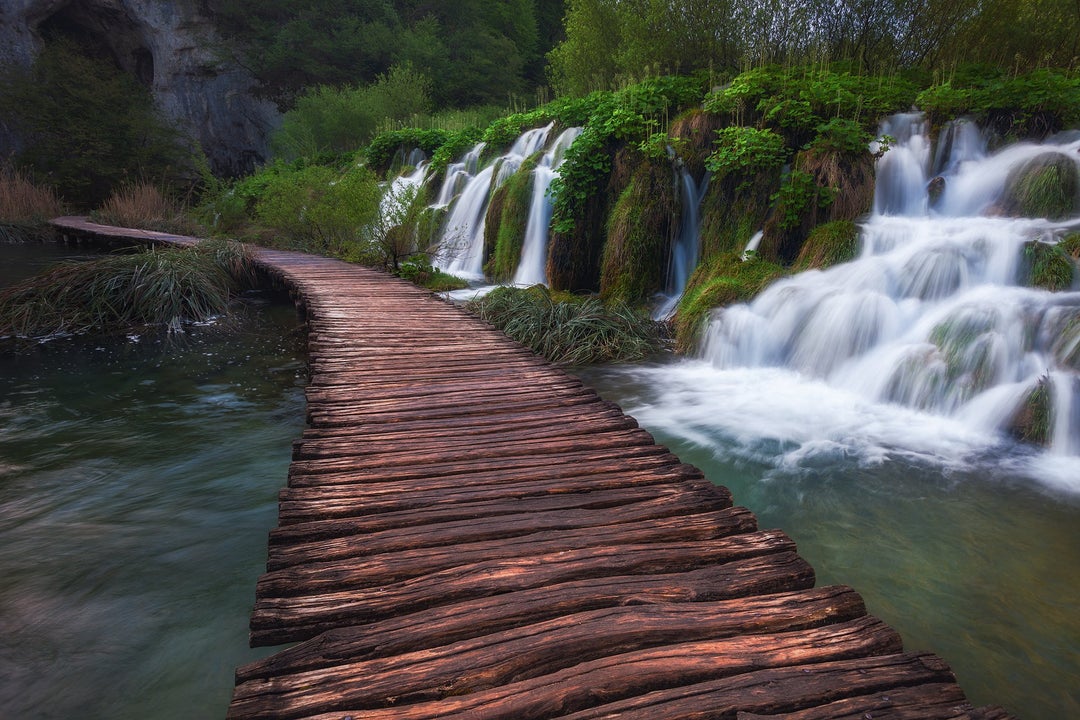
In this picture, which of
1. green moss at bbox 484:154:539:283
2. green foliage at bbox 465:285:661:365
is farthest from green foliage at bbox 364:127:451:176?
green foliage at bbox 465:285:661:365

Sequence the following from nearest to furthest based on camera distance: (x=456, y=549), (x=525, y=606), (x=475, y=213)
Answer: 1. (x=525, y=606)
2. (x=456, y=549)
3. (x=475, y=213)

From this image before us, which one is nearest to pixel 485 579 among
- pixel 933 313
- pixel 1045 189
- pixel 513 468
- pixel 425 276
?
pixel 513 468

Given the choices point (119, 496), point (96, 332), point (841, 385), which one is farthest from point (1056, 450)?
point (96, 332)

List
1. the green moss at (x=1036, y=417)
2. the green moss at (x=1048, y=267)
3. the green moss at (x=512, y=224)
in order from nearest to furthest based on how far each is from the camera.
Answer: the green moss at (x=1036, y=417) → the green moss at (x=1048, y=267) → the green moss at (x=512, y=224)

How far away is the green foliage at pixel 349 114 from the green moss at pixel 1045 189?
2168 cm

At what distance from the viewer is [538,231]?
1047 cm

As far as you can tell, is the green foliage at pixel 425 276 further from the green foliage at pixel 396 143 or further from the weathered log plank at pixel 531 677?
the weathered log plank at pixel 531 677

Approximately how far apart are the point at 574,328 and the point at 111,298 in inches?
264

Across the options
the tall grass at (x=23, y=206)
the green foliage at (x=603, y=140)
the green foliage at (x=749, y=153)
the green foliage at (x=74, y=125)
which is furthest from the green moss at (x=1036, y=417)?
the green foliage at (x=74, y=125)

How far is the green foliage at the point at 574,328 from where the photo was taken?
723cm

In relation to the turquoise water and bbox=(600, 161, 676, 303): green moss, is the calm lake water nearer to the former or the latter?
the turquoise water

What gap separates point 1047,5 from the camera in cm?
1092

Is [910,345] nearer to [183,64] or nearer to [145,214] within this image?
[145,214]

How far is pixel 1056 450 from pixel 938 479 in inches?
40.0
